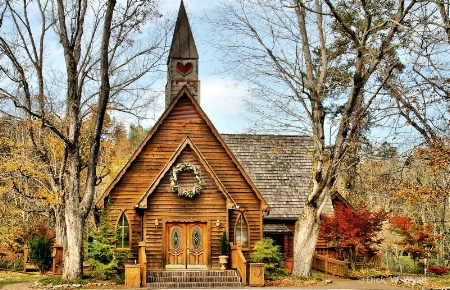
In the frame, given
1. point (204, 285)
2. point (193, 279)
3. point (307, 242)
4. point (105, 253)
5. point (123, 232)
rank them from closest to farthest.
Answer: point (105, 253), point (204, 285), point (193, 279), point (307, 242), point (123, 232)

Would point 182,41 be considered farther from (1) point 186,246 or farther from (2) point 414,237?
(2) point 414,237

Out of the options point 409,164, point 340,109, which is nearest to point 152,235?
point 409,164

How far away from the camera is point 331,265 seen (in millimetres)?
25297

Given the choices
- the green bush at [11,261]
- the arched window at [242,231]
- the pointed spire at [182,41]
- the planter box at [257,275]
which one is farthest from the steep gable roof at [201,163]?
the green bush at [11,261]

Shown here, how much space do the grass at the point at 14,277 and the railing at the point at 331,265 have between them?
1278 cm

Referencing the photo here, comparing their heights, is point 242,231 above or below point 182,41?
below

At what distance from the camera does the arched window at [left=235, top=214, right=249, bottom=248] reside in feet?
79.8

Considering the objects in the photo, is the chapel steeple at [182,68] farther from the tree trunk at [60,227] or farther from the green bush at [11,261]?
the green bush at [11,261]

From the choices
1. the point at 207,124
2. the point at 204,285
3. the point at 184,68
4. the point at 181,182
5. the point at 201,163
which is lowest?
the point at 204,285

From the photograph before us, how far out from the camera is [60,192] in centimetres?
2791

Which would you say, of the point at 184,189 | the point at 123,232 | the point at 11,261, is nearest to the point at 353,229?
the point at 184,189

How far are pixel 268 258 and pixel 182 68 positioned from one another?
32.9ft

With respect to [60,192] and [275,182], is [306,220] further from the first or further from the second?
[60,192]

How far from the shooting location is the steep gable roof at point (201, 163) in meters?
22.7
